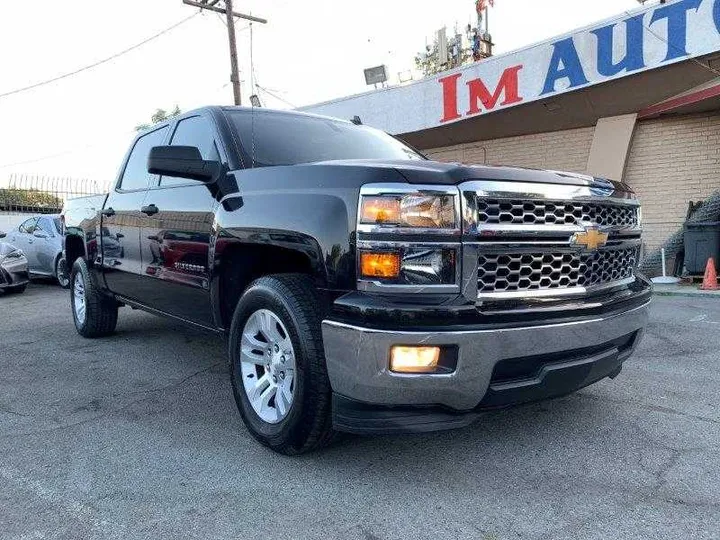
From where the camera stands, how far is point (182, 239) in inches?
152

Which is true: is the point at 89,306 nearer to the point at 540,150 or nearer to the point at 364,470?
the point at 364,470

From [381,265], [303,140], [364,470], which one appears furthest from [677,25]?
[364,470]

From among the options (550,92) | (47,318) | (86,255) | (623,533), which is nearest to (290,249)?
(623,533)

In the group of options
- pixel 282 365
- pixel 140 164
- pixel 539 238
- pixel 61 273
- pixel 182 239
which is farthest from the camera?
pixel 61 273

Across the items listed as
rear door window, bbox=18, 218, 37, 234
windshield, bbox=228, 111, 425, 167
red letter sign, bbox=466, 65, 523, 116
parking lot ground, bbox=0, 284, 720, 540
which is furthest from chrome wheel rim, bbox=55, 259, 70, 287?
windshield, bbox=228, 111, 425, 167

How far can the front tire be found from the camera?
8.82 feet

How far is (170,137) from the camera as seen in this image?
14.8 ft

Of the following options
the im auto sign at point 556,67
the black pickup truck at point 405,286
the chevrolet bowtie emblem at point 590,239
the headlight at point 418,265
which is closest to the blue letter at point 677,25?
the im auto sign at point 556,67

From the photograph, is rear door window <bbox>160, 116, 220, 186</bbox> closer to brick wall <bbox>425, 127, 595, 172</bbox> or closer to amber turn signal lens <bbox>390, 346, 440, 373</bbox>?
amber turn signal lens <bbox>390, 346, 440, 373</bbox>

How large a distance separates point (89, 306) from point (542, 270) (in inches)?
184

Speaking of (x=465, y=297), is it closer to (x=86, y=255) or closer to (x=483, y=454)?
(x=483, y=454)

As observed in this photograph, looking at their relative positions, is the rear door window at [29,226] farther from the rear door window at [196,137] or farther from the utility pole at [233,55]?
the rear door window at [196,137]

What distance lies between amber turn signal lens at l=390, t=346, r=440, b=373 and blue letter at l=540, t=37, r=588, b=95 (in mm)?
9130

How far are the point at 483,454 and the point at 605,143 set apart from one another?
9484 millimetres
